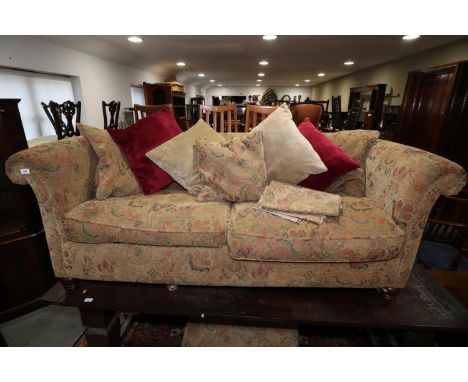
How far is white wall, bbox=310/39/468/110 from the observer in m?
3.20

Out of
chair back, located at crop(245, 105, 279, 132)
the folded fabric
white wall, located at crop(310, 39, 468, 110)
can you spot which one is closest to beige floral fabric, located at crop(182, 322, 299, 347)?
the folded fabric

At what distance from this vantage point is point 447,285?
1424 millimetres

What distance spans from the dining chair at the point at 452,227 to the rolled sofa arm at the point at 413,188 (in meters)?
0.62

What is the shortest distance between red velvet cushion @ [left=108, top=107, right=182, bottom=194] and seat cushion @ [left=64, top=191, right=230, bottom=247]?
0.98 feet

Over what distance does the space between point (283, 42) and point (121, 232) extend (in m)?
3.38

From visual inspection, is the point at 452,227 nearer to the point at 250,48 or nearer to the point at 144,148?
the point at 144,148

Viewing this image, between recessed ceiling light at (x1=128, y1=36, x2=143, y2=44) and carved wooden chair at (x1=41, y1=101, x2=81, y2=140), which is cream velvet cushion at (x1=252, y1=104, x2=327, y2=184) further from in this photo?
recessed ceiling light at (x1=128, y1=36, x2=143, y2=44)

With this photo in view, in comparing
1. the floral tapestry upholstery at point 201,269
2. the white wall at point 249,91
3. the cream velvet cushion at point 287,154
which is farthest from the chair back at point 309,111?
the white wall at point 249,91

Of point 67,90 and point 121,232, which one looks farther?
point 67,90

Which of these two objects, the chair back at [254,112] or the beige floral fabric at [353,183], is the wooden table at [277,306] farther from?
the chair back at [254,112]

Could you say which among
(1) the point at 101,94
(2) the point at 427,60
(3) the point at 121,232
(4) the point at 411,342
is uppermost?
(2) the point at 427,60

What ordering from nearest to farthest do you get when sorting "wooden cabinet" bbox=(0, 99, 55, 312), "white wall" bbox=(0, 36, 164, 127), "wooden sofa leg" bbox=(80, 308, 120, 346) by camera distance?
"wooden sofa leg" bbox=(80, 308, 120, 346) → "wooden cabinet" bbox=(0, 99, 55, 312) → "white wall" bbox=(0, 36, 164, 127)
